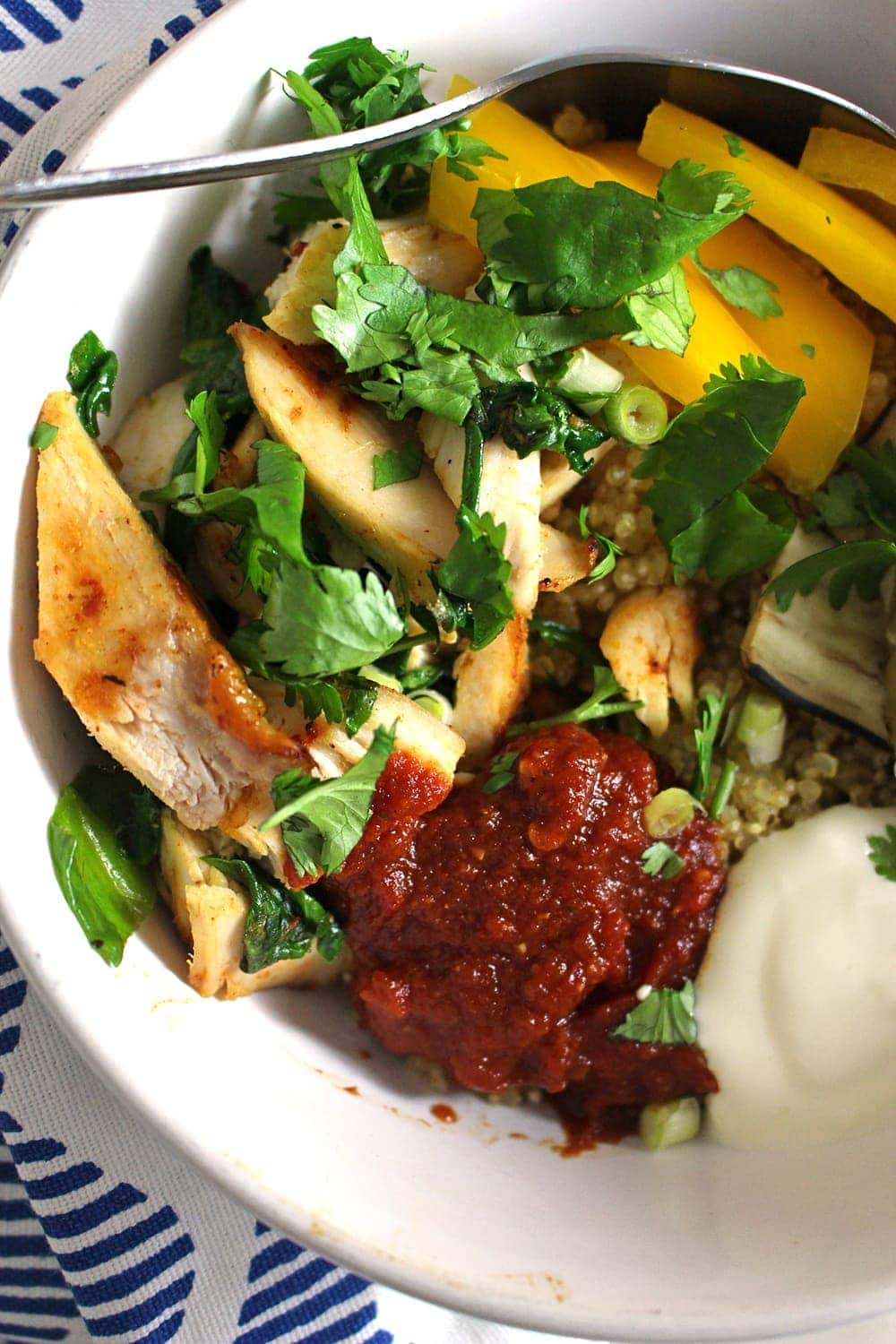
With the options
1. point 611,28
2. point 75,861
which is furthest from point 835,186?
point 75,861

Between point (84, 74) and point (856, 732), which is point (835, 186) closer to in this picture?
point (856, 732)

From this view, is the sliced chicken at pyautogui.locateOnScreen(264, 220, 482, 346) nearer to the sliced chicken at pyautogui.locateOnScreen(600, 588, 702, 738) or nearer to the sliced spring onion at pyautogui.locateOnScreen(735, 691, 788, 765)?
the sliced chicken at pyautogui.locateOnScreen(600, 588, 702, 738)

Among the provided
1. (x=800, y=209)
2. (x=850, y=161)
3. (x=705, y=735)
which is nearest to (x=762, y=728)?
(x=705, y=735)

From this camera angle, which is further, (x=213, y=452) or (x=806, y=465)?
(x=806, y=465)

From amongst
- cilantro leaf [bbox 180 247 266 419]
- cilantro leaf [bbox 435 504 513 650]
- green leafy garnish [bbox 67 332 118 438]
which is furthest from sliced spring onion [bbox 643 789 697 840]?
green leafy garnish [bbox 67 332 118 438]

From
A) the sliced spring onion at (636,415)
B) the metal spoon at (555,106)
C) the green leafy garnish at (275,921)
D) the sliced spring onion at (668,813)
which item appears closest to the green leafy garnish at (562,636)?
the sliced spring onion at (668,813)

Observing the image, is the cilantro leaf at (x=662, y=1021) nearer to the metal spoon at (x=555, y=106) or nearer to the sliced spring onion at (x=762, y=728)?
the sliced spring onion at (x=762, y=728)
